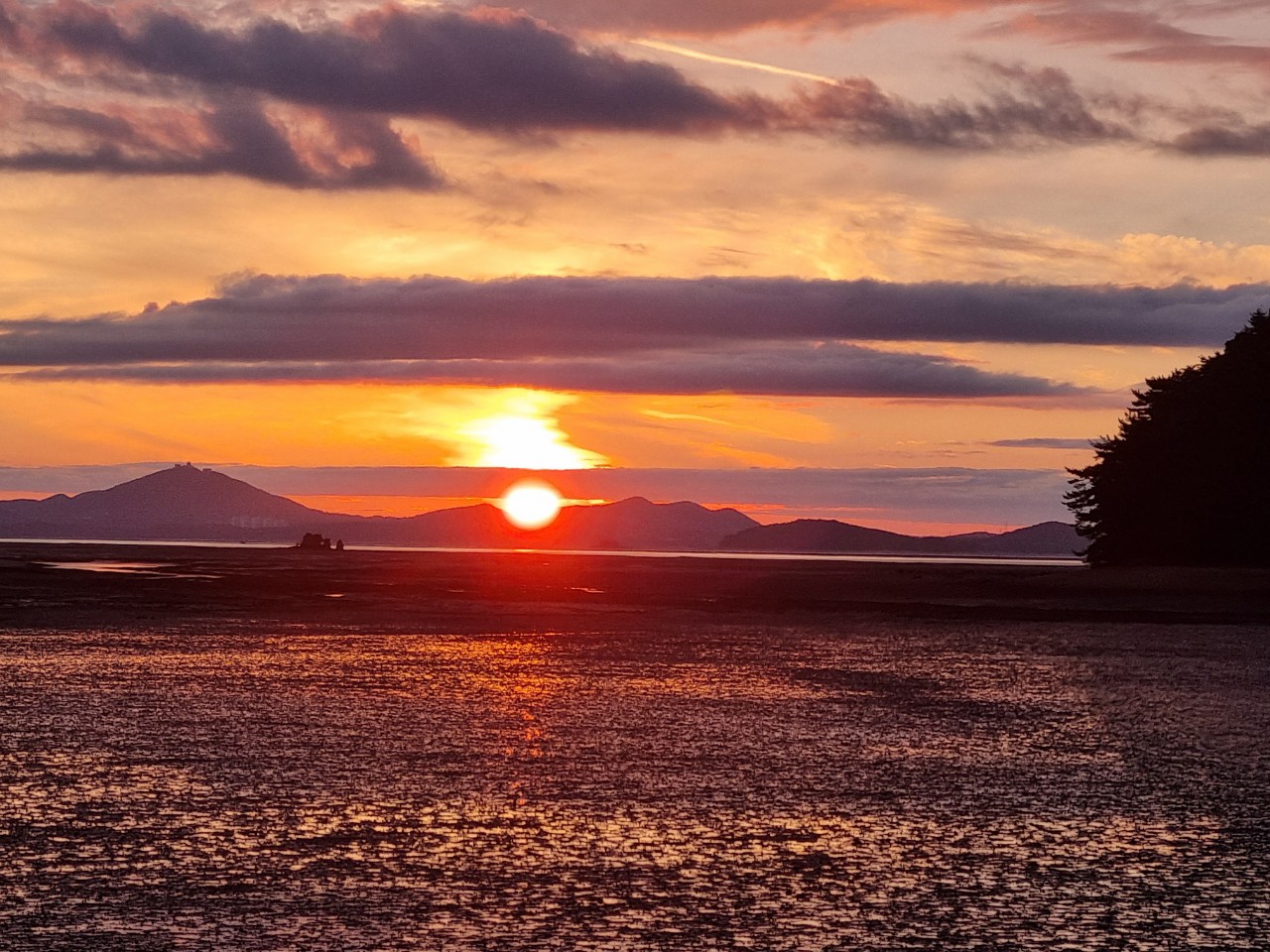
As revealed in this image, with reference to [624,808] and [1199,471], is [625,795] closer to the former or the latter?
[624,808]

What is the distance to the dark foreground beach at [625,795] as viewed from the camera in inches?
446

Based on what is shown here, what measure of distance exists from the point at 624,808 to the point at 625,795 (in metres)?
0.75

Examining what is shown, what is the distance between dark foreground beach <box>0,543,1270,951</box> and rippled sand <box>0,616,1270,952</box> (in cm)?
5

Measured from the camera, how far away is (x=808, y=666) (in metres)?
32.4

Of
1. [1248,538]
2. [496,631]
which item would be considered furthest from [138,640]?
[1248,538]

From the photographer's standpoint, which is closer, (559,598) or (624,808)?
(624,808)

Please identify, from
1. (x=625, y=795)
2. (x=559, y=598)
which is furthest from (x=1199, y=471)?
(x=625, y=795)

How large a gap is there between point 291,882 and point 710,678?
58.0 ft

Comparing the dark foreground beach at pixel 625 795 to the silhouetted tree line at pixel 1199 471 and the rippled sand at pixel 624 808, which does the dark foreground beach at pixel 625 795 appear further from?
the silhouetted tree line at pixel 1199 471

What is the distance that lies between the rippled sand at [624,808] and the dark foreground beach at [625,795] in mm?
52

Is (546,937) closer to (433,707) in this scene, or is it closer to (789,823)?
(789,823)

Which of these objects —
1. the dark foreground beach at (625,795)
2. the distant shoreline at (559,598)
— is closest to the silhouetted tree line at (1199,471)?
the distant shoreline at (559,598)

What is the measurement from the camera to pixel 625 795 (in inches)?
645

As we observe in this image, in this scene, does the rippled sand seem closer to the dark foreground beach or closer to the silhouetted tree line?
the dark foreground beach
